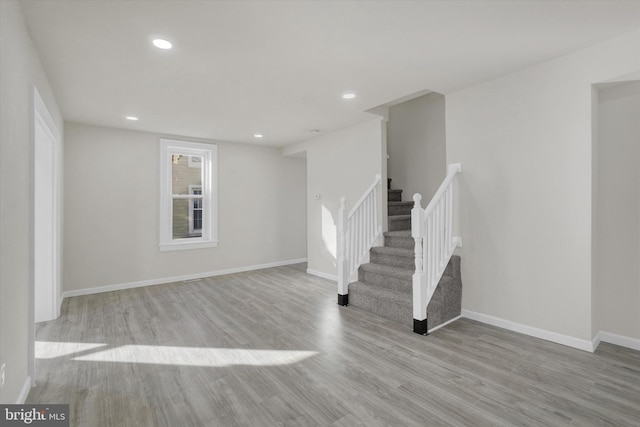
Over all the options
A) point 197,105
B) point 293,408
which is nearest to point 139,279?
point 197,105

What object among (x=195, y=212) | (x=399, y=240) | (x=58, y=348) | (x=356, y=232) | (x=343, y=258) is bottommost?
(x=58, y=348)

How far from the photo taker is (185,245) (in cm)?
550

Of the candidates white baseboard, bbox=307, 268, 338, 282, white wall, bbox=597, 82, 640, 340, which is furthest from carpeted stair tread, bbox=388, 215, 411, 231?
white wall, bbox=597, 82, 640, 340

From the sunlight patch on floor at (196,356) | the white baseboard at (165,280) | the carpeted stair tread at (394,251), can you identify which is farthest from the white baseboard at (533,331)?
the white baseboard at (165,280)

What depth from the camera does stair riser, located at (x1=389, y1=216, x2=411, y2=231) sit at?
4602 millimetres

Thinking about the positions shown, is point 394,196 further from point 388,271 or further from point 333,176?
point 388,271

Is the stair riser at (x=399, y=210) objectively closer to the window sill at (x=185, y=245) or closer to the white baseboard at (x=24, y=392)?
the window sill at (x=185, y=245)

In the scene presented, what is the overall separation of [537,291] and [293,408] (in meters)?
2.46

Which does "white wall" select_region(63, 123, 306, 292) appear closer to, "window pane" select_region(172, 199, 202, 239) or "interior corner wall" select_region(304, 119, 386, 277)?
"window pane" select_region(172, 199, 202, 239)

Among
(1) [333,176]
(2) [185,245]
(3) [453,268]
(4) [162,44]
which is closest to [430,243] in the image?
(3) [453,268]

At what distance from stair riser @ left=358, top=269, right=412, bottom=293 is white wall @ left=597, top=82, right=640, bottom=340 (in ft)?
5.62

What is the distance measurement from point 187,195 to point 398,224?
3710mm

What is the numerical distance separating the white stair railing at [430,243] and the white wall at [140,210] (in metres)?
3.87

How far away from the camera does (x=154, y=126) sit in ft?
15.6
